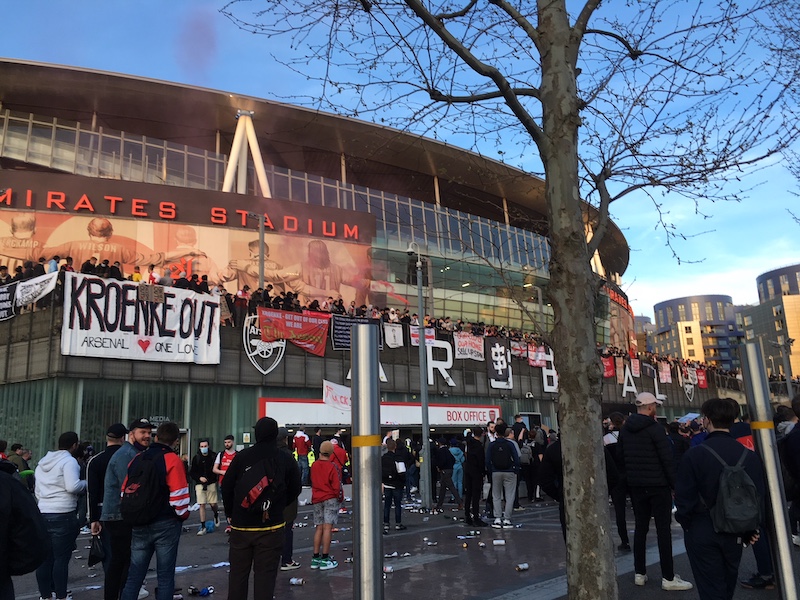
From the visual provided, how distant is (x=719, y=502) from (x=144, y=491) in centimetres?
467

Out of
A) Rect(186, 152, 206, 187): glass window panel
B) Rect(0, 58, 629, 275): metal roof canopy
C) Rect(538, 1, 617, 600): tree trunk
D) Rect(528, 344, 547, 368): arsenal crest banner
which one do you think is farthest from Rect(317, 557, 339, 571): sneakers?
Rect(186, 152, 206, 187): glass window panel

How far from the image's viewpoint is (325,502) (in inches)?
348

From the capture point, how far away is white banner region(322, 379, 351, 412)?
21672 millimetres

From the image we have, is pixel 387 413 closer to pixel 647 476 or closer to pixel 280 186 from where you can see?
pixel 647 476

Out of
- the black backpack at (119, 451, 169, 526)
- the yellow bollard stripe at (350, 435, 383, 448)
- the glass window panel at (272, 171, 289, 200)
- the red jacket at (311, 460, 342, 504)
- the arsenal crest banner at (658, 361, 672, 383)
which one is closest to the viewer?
the yellow bollard stripe at (350, 435, 383, 448)

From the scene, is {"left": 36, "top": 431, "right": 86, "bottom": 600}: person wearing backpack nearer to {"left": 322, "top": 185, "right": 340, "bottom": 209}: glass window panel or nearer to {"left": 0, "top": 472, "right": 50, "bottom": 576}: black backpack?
{"left": 0, "top": 472, "right": 50, "bottom": 576}: black backpack

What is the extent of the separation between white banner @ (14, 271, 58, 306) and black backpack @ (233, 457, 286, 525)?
16144mm

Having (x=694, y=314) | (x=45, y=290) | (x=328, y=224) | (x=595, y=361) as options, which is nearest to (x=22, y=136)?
(x=328, y=224)

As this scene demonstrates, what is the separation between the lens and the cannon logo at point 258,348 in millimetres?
23419

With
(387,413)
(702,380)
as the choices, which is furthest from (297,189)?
(702,380)

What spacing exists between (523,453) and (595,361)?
12.4 m

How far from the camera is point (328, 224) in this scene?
37.0 m

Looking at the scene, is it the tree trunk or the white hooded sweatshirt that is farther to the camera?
the white hooded sweatshirt

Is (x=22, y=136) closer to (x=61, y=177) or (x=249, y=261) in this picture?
(x=61, y=177)
